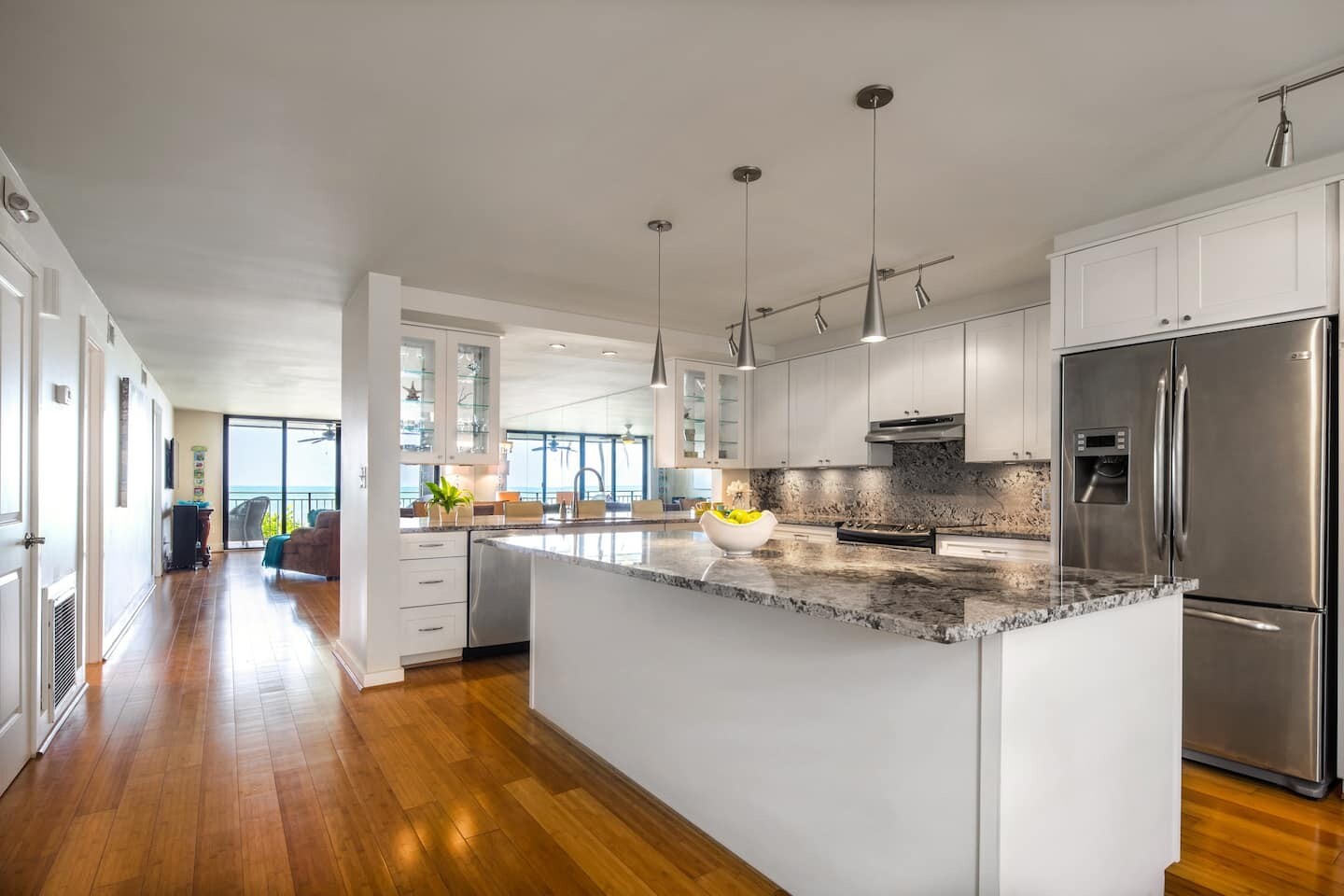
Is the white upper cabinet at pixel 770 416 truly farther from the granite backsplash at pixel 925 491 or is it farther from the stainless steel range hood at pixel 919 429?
the stainless steel range hood at pixel 919 429

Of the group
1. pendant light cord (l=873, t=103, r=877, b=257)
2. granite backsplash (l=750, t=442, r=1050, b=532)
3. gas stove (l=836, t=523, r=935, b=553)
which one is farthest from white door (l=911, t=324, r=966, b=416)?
pendant light cord (l=873, t=103, r=877, b=257)

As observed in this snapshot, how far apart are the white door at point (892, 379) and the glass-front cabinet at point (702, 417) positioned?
1.36 meters

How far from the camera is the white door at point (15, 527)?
256cm

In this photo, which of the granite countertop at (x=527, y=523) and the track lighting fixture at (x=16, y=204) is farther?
the granite countertop at (x=527, y=523)

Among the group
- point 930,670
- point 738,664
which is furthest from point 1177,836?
point 738,664

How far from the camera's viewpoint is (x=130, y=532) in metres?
6.06

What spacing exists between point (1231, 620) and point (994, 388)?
190 cm

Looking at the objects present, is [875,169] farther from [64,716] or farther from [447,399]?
[64,716]

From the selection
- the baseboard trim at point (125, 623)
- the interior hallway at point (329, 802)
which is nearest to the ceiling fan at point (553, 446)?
the baseboard trim at point (125, 623)

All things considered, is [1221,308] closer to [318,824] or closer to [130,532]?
[318,824]

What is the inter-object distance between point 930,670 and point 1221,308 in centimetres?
232

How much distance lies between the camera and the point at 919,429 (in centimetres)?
471

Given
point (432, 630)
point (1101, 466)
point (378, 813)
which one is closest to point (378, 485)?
point (432, 630)

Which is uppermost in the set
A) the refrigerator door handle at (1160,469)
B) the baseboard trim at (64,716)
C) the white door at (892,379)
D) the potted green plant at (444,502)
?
the white door at (892,379)
